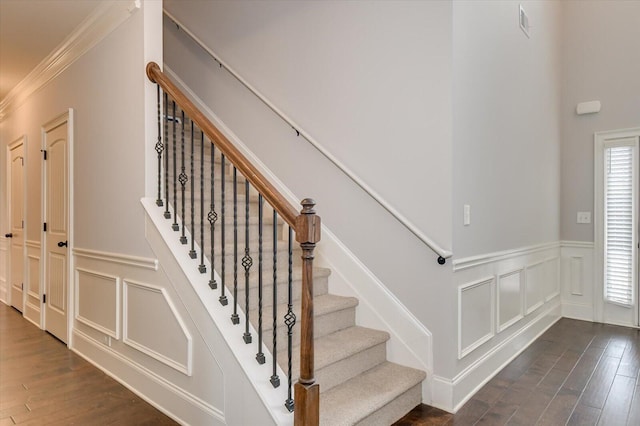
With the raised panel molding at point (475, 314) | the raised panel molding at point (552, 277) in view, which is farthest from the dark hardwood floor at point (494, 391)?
the raised panel molding at point (552, 277)

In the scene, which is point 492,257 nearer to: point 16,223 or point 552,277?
point 552,277

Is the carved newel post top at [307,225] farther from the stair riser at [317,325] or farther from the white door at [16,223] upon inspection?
the white door at [16,223]

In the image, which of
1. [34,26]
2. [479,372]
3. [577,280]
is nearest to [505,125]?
[479,372]

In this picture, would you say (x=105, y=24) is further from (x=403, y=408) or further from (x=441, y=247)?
(x=403, y=408)

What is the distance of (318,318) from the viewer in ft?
8.27

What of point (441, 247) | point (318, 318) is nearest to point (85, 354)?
point (318, 318)

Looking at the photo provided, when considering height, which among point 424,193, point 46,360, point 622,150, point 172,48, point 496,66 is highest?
point 172,48

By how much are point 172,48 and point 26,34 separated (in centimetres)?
154

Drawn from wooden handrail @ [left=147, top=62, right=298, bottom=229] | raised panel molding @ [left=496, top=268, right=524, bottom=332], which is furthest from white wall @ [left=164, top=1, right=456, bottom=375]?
wooden handrail @ [left=147, top=62, right=298, bottom=229]

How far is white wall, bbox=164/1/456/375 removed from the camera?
8.04 feet

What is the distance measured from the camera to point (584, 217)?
14.7ft

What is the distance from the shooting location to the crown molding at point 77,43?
2.82 meters

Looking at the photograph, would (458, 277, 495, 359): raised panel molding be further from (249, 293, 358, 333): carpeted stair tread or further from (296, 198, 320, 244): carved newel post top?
(296, 198, 320, 244): carved newel post top

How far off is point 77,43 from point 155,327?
2.59 meters
